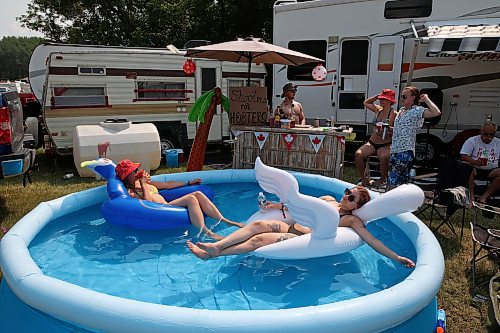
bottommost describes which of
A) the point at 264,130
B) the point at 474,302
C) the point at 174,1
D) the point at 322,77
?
the point at 474,302

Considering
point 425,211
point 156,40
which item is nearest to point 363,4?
point 425,211

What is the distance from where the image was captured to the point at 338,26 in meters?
8.62

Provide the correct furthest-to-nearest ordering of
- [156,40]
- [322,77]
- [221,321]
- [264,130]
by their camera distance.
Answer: [156,40] → [322,77] → [264,130] → [221,321]

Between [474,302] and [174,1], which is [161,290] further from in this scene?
[174,1]

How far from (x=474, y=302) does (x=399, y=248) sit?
0.90 m

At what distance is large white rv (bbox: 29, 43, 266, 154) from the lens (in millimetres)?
7996

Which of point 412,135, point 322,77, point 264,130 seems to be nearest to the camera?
point 412,135

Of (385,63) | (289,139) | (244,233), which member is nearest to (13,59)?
(385,63)

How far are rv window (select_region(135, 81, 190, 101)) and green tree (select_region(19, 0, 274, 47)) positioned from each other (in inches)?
302

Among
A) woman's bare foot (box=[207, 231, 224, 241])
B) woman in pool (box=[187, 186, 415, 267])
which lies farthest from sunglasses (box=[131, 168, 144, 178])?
woman in pool (box=[187, 186, 415, 267])

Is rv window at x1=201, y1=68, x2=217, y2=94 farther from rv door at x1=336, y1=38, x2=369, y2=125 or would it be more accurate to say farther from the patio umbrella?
rv door at x1=336, y1=38, x2=369, y2=125

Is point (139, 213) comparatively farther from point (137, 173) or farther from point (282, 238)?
point (282, 238)

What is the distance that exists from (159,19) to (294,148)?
41.4 ft

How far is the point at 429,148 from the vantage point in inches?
327
